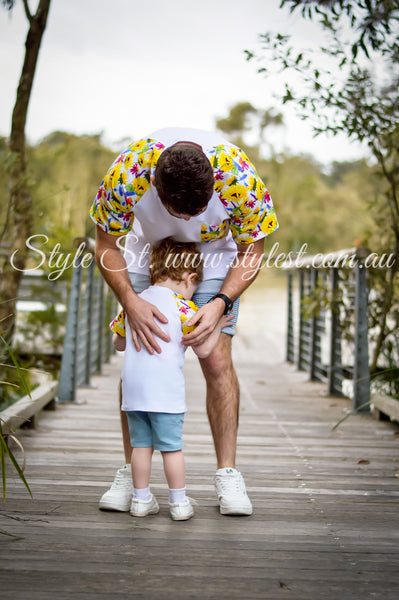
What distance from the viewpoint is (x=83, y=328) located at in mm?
4449

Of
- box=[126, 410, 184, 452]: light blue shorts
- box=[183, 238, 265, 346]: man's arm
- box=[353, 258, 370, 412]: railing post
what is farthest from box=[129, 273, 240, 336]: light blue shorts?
box=[353, 258, 370, 412]: railing post

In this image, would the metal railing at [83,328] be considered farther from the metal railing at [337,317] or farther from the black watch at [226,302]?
the black watch at [226,302]

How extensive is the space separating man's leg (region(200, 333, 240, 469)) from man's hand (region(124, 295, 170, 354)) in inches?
11.4

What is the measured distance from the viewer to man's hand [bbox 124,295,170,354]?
1968mm

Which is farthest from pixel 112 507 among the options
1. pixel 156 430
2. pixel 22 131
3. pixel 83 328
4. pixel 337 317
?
pixel 22 131

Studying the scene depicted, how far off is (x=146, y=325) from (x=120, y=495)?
51cm

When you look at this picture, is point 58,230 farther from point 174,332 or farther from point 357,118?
point 174,332

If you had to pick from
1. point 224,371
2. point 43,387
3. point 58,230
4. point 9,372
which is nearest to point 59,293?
point 58,230

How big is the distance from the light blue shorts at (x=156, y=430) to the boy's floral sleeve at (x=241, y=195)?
2.06ft

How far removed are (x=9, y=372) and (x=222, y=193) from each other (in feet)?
7.94

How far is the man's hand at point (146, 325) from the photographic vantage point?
1968 mm

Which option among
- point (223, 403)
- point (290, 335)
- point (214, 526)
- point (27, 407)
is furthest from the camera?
point (290, 335)

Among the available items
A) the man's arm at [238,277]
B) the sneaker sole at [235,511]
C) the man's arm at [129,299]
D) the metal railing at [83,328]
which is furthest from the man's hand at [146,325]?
the metal railing at [83,328]

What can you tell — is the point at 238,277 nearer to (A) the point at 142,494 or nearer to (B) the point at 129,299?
(B) the point at 129,299
